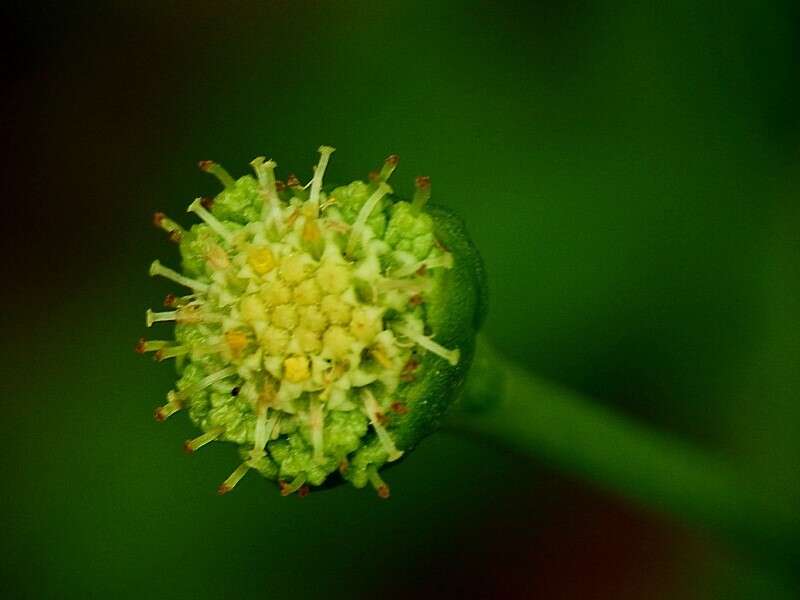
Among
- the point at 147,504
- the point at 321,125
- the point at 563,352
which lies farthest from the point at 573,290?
the point at 147,504

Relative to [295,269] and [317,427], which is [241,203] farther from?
[317,427]

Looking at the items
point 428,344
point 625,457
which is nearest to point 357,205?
point 428,344

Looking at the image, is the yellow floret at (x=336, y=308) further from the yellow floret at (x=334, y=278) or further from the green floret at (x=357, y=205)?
the green floret at (x=357, y=205)

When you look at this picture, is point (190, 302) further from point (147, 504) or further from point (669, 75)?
point (669, 75)

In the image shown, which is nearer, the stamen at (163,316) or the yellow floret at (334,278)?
the yellow floret at (334,278)

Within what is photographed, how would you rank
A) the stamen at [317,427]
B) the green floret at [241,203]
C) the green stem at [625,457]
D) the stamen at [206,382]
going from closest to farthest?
the stamen at [317,427]
the stamen at [206,382]
the green floret at [241,203]
the green stem at [625,457]

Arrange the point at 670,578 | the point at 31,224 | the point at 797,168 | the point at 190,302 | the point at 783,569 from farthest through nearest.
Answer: the point at 31,224 → the point at 670,578 → the point at 797,168 → the point at 783,569 → the point at 190,302

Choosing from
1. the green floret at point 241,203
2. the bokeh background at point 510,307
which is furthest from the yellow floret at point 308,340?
the bokeh background at point 510,307

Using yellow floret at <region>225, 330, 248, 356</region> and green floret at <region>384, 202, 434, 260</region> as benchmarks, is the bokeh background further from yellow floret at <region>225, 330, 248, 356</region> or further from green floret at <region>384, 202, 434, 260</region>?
yellow floret at <region>225, 330, 248, 356</region>
